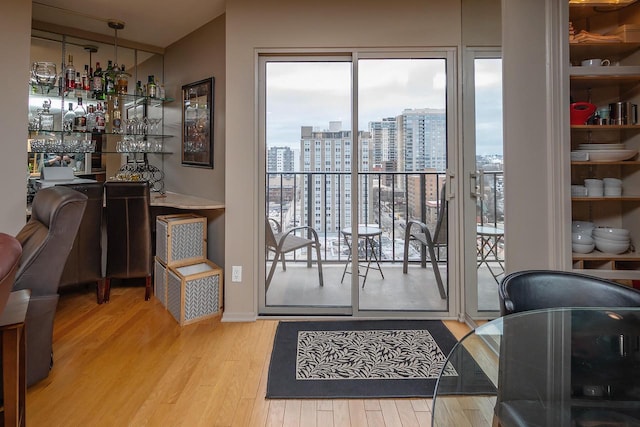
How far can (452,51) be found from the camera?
10.1ft

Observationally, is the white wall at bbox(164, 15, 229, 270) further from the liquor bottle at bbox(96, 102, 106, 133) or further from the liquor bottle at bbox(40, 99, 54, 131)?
the liquor bottle at bbox(40, 99, 54, 131)

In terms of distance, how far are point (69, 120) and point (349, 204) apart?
9.27 feet

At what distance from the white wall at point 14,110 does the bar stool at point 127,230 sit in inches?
23.7

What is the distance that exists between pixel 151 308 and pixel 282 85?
2222 mm

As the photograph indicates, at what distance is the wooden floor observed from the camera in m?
1.85

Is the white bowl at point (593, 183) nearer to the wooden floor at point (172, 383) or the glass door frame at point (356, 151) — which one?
the glass door frame at point (356, 151)

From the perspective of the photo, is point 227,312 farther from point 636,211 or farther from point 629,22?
point 629,22

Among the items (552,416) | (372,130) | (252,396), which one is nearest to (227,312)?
(252,396)

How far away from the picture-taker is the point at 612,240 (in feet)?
6.79

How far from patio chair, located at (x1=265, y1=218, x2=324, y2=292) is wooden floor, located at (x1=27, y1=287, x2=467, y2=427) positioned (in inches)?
21.3

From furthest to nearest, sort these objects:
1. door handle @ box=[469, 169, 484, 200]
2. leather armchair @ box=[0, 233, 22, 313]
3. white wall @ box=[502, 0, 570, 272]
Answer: door handle @ box=[469, 169, 484, 200] < white wall @ box=[502, 0, 570, 272] < leather armchair @ box=[0, 233, 22, 313]

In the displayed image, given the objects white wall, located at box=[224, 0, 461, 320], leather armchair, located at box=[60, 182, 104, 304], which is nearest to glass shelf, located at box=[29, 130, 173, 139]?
leather armchair, located at box=[60, 182, 104, 304]

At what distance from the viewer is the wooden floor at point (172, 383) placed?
1.85m

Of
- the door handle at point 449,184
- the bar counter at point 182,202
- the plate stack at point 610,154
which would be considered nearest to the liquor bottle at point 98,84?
the bar counter at point 182,202
